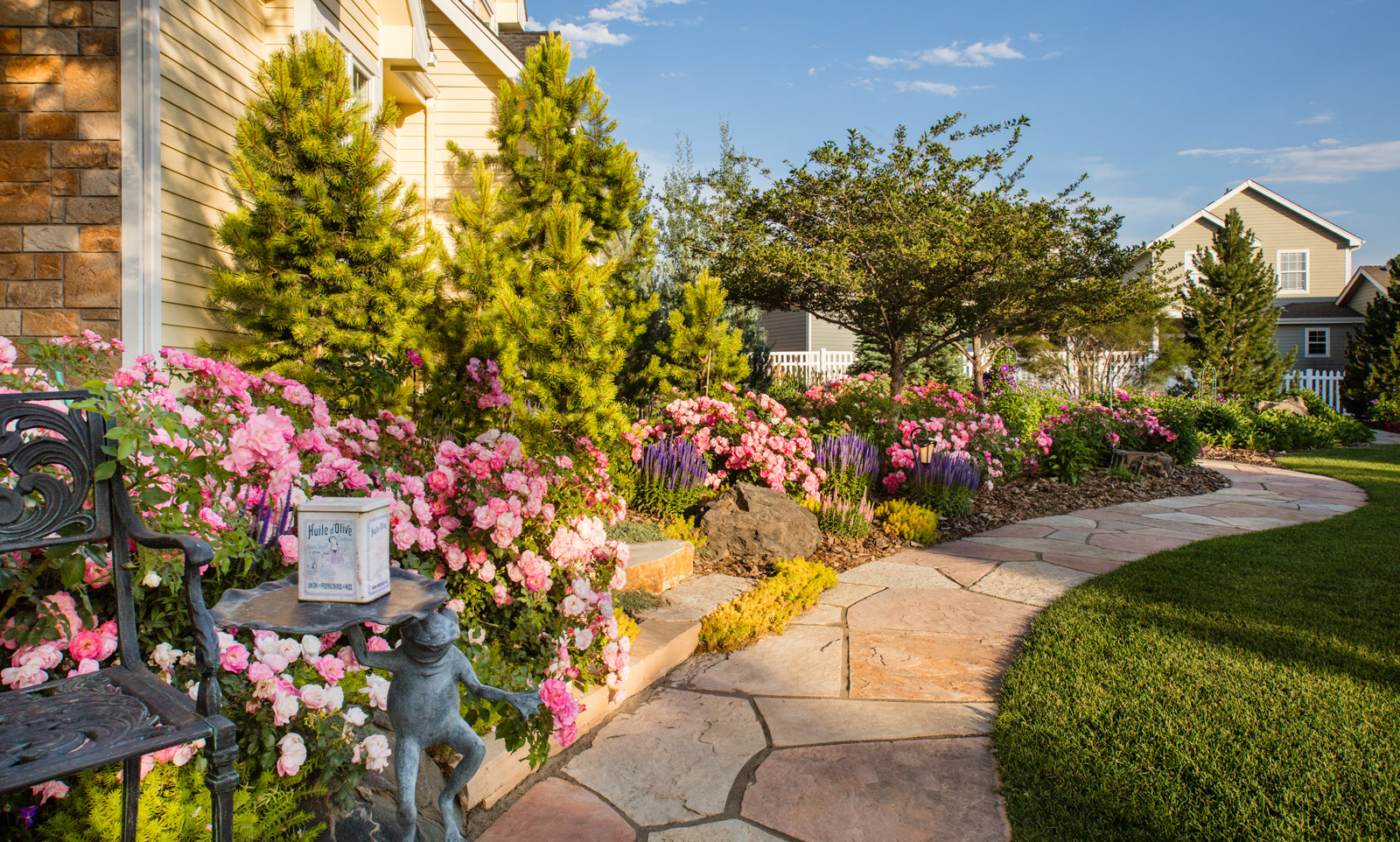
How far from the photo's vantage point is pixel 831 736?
7.52 feet

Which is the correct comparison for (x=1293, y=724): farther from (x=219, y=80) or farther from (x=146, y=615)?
(x=219, y=80)

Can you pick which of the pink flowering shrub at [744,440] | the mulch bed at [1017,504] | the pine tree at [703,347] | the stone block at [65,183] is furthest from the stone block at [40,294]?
the pine tree at [703,347]

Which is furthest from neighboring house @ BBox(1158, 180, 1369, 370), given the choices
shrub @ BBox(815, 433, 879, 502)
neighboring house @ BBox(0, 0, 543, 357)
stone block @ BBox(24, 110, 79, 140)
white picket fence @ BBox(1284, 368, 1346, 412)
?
stone block @ BBox(24, 110, 79, 140)

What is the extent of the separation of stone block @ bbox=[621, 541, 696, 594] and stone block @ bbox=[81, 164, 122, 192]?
3.57 metres

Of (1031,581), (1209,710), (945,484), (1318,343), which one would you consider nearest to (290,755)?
(1209,710)

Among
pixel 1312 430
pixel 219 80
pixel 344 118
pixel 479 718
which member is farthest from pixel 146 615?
pixel 1312 430

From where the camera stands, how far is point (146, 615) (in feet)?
5.41

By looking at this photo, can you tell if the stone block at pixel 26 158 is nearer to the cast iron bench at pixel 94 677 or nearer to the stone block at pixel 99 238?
the stone block at pixel 99 238

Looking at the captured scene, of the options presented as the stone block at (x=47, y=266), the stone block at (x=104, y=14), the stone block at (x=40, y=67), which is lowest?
the stone block at (x=47, y=266)

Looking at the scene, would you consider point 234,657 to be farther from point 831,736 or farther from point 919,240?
point 919,240

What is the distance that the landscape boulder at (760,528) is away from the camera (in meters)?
4.25

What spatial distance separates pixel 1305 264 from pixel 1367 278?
1582 mm

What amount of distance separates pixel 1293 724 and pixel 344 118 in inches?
229

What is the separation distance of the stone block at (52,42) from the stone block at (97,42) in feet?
0.10
